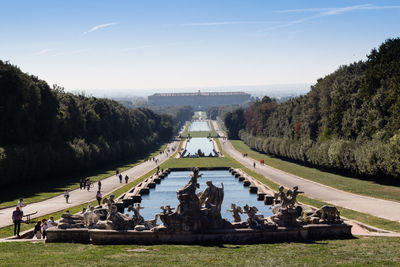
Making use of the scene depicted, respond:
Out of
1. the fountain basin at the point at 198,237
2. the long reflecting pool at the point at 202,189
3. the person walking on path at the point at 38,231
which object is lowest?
the long reflecting pool at the point at 202,189

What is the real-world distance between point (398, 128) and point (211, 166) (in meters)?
33.4

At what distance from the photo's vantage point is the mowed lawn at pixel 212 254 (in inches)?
754

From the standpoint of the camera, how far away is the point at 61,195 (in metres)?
49.0

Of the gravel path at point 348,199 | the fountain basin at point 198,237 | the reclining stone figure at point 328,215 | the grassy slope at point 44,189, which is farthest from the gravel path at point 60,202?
the gravel path at point 348,199

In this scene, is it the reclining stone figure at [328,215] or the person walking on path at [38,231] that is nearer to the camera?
the reclining stone figure at [328,215]

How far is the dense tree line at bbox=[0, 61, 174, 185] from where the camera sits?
187 ft

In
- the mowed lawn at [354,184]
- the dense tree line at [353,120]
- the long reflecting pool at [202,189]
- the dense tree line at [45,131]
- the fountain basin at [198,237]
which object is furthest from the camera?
the dense tree line at [45,131]

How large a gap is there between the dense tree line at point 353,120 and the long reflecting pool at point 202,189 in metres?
13.2

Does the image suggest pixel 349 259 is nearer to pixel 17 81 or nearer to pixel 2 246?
pixel 2 246

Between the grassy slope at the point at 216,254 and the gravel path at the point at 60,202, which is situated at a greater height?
the grassy slope at the point at 216,254

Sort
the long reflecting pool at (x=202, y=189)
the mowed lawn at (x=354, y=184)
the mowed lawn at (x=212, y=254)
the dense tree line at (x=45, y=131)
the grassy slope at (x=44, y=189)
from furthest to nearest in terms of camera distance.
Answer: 1. the dense tree line at (x=45, y=131)
2. the mowed lawn at (x=354, y=184)
3. the grassy slope at (x=44, y=189)
4. the long reflecting pool at (x=202, y=189)
5. the mowed lawn at (x=212, y=254)

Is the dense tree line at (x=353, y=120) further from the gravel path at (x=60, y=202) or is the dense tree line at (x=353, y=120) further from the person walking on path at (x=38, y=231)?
the person walking on path at (x=38, y=231)

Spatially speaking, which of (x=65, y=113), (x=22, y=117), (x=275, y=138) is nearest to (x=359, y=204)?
(x=22, y=117)

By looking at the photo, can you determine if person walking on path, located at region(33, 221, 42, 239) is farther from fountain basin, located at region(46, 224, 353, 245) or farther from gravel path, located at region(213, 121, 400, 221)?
gravel path, located at region(213, 121, 400, 221)
